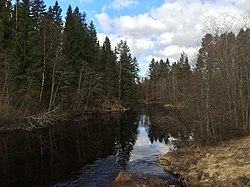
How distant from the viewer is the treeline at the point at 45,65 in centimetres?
3466

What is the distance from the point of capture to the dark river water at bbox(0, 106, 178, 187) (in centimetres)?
1638

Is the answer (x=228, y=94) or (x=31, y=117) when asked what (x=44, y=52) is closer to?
(x=31, y=117)

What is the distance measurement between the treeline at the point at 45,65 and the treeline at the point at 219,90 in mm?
19181

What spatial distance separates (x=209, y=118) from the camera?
2080cm

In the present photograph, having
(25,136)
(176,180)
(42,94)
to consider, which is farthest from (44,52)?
(176,180)

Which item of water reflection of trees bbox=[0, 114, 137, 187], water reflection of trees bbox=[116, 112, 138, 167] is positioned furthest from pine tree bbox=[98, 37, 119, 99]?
water reflection of trees bbox=[0, 114, 137, 187]

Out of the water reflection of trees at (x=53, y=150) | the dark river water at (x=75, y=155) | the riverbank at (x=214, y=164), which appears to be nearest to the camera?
the riverbank at (x=214, y=164)

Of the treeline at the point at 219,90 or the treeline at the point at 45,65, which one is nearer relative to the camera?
the treeline at the point at 219,90

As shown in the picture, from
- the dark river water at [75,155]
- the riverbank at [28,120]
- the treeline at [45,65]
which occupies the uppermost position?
the treeline at [45,65]

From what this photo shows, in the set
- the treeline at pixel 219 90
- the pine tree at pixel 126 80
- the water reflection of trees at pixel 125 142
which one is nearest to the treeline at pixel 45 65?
the pine tree at pixel 126 80

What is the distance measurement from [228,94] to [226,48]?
3.83 meters

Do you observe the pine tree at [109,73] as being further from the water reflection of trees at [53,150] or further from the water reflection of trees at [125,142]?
the water reflection of trees at [53,150]

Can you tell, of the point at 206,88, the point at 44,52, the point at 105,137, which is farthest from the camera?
the point at 44,52

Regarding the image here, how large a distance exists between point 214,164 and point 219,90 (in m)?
8.15
